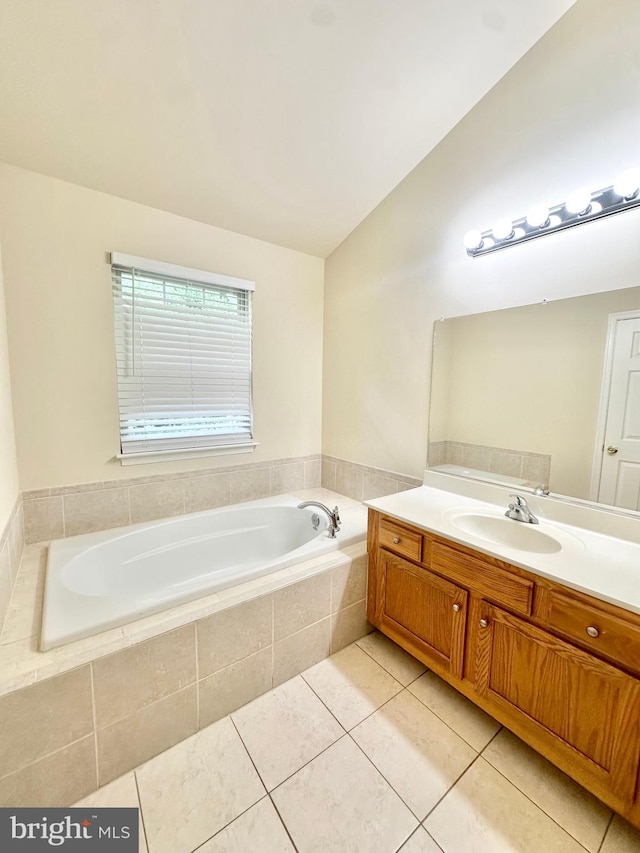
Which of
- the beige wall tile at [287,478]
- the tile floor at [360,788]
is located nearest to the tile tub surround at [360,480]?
the beige wall tile at [287,478]

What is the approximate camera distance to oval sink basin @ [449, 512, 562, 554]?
1406 mm

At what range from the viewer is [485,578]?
1274 millimetres

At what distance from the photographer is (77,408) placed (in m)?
1.83

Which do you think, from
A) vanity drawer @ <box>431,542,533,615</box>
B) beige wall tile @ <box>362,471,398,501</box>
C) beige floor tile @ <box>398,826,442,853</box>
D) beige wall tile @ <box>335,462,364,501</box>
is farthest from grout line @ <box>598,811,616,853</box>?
beige wall tile @ <box>335,462,364,501</box>

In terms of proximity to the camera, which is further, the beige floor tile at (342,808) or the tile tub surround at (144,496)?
the tile tub surround at (144,496)

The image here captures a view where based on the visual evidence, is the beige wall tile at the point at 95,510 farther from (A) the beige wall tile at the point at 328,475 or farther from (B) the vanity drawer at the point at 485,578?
(B) the vanity drawer at the point at 485,578

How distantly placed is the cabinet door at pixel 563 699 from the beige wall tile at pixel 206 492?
168 cm

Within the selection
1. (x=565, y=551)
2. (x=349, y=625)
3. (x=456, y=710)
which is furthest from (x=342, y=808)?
Answer: (x=565, y=551)

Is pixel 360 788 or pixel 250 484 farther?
pixel 250 484

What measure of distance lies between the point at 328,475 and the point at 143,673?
5.92 ft

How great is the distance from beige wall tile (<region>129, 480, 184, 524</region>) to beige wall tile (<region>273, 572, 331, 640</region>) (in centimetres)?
101

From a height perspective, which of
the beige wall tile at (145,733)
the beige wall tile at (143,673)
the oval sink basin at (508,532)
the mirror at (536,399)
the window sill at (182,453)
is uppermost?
the mirror at (536,399)

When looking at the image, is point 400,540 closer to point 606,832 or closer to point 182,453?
point 606,832

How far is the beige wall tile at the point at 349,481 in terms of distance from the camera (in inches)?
99.3
